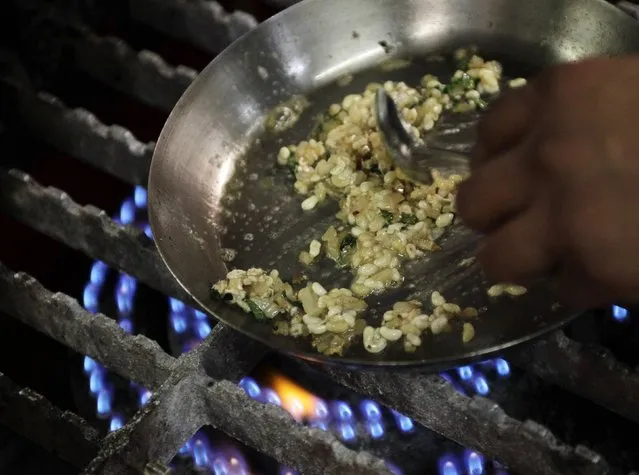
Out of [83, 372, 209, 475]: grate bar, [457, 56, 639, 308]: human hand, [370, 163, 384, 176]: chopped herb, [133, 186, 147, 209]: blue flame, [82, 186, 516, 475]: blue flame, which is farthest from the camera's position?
[133, 186, 147, 209]: blue flame

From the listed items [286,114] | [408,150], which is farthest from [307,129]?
[408,150]

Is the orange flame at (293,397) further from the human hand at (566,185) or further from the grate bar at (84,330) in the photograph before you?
the human hand at (566,185)

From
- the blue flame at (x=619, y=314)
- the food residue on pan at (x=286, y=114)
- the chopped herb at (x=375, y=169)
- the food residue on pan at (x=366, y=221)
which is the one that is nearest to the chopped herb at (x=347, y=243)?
the food residue on pan at (x=366, y=221)

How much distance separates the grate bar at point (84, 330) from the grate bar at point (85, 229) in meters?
0.10

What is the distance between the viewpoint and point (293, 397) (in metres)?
1.01

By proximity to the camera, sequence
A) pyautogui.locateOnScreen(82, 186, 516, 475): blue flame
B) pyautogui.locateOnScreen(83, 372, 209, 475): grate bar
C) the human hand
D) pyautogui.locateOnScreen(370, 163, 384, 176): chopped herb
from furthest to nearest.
A: pyautogui.locateOnScreen(370, 163, 384, 176): chopped herb → pyautogui.locateOnScreen(82, 186, 516, 475): blue flame → pyautogui.locateOnScreen(83, 372, 209, 475): grate bar → the human hand

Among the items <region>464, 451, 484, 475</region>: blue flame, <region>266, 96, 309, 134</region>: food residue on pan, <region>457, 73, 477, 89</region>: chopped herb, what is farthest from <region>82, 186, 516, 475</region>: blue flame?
<region>457, 73, 477, 89</region>: chopped herb

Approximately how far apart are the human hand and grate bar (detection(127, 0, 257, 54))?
47cm

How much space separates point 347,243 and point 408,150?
0.48 ft

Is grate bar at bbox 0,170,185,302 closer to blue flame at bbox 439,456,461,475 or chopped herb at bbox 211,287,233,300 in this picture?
chopped herb at bbox 211,287,233,300

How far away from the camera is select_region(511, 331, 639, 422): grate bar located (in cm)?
84

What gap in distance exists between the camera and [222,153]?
112 cm

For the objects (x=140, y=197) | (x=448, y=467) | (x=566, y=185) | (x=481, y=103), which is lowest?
(x=448, y=467)

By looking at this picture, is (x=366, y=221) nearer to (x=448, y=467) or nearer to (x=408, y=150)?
(x=408, y=150)
